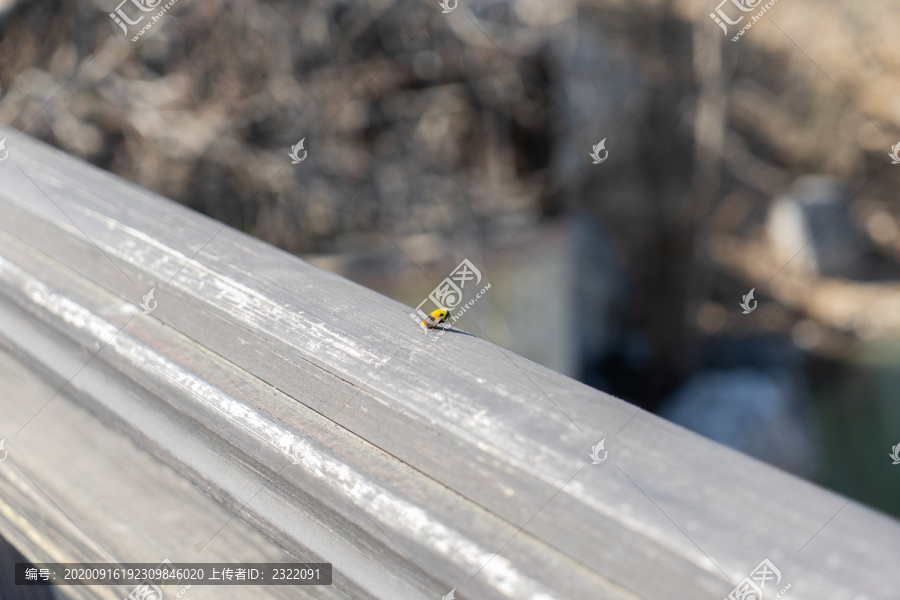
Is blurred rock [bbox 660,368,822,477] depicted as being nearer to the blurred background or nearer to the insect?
the blurred background

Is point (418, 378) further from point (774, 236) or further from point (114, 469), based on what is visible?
point (774, 236)

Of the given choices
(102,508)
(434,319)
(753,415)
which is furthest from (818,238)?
(102,508)

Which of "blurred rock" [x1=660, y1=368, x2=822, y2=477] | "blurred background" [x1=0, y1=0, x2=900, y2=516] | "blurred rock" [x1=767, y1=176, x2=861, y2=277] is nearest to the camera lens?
"blurred background" [x1=0, y1=0, x2=900, y2=516]

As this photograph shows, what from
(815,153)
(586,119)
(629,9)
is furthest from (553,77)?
(815,153)

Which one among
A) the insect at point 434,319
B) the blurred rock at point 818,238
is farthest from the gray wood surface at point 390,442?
the blurred rock at point 818,238

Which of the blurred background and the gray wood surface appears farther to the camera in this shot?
the blurred background

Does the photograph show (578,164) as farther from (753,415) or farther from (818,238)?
(818,238)

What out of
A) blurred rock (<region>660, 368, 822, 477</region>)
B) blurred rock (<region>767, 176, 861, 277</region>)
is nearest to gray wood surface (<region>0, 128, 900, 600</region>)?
blurred rock (<region>660, 368, 822, 477</region>)
